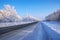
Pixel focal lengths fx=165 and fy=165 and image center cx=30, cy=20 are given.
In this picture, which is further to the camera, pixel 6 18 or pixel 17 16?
pixel 17 16

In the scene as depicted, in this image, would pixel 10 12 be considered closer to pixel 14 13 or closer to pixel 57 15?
pixel 14 13

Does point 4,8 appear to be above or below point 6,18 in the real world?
above

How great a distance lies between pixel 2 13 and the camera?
9.67 m

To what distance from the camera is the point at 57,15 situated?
951 cm

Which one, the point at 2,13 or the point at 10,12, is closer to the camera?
the point at 2,13

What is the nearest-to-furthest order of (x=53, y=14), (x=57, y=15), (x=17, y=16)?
(x=57, y=15) < (x=53, y=14) < (x=17, y=16)

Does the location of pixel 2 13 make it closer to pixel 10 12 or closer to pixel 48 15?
pixel 10 12

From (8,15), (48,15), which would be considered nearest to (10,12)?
(8,15)

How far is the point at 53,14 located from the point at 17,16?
7.97 ft

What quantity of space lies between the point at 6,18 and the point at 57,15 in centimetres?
309

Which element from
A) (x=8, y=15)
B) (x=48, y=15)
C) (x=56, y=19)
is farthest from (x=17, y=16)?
(x=56, y=19)

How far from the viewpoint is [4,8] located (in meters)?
10.1

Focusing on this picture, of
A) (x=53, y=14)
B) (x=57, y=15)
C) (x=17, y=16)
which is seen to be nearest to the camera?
(x=57, y=15)

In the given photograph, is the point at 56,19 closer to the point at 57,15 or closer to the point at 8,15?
the point at 57,15
